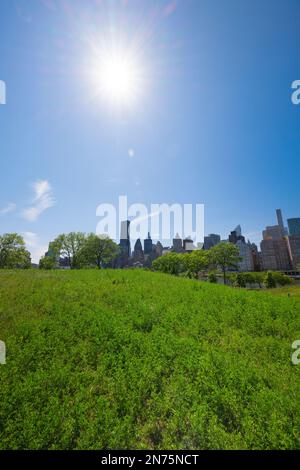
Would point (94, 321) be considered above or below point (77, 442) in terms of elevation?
above

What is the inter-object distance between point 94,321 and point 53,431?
4832 millimetres

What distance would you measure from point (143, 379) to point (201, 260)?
A: 72.9 metres

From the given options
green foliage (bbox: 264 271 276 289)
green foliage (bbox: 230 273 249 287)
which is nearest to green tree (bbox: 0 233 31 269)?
green foliage (bbox: 230 273 249 287)

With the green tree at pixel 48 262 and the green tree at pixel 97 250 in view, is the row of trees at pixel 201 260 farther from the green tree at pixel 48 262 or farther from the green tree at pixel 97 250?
the green tree at pixel 48 262

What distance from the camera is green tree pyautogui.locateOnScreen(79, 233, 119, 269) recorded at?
6712 centimetres

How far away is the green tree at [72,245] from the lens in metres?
66.9

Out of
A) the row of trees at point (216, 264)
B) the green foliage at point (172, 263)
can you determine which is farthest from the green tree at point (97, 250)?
the row of trees at point (216, 264)

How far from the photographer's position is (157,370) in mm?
6430

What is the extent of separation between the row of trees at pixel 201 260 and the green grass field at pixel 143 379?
63.9m

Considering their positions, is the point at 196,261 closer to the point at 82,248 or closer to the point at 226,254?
the point at 226,254

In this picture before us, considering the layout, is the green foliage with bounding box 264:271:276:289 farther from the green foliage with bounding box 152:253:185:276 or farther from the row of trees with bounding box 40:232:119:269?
the row of trees with bounding box 40:232:119:269

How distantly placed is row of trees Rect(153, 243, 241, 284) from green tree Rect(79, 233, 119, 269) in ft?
85.6

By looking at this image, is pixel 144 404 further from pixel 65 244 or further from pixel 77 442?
pixel 65 244
